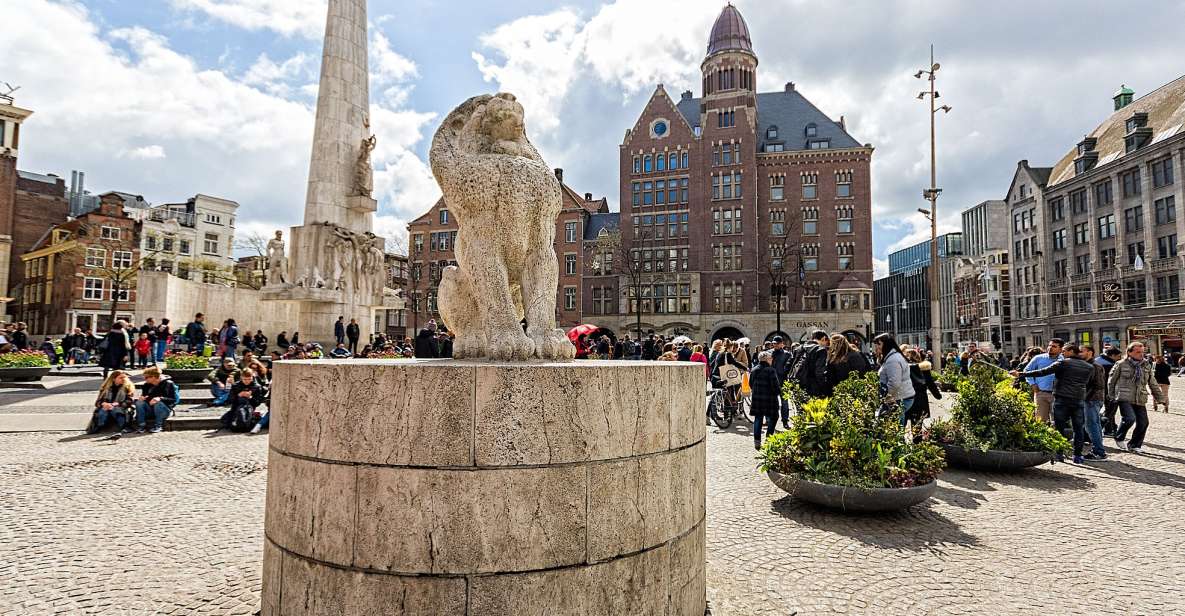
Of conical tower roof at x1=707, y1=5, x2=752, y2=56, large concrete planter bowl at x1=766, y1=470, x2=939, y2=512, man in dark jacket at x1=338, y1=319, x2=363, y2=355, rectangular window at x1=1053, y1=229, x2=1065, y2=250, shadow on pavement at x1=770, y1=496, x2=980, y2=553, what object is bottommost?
shadow on pavement at x1=770, y1=496, x2=980, y2=553

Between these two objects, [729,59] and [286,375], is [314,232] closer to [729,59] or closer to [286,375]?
[286,375]

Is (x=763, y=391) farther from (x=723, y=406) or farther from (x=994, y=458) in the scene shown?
(x=994, y=458)

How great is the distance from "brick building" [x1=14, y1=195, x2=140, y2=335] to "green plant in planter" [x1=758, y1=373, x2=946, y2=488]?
156ft

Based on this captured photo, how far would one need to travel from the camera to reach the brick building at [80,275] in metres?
41.9

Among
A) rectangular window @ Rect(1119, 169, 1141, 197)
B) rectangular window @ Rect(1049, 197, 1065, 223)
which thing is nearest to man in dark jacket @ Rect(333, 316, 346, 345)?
rectangular window @ Rect(1119, 169, 1141, 197)

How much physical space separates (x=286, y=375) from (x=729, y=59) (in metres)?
55.9

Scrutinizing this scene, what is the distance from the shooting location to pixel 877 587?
4.36m

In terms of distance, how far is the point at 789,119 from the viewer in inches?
2199

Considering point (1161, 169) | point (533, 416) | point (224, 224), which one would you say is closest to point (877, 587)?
point (533, 416)

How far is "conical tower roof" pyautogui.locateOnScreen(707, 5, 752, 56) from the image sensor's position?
53281mm

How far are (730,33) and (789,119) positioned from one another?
31.3 feet

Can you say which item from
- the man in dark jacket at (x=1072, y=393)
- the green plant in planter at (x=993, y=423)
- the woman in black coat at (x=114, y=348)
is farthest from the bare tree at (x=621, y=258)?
the green plant in planter at (x=993, y=423)

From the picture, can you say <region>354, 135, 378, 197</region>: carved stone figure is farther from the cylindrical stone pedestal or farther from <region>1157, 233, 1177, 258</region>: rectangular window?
<region>1157, 233, 1177, 258</region>: rectangular window

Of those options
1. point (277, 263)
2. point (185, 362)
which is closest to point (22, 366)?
point (185, 362)
